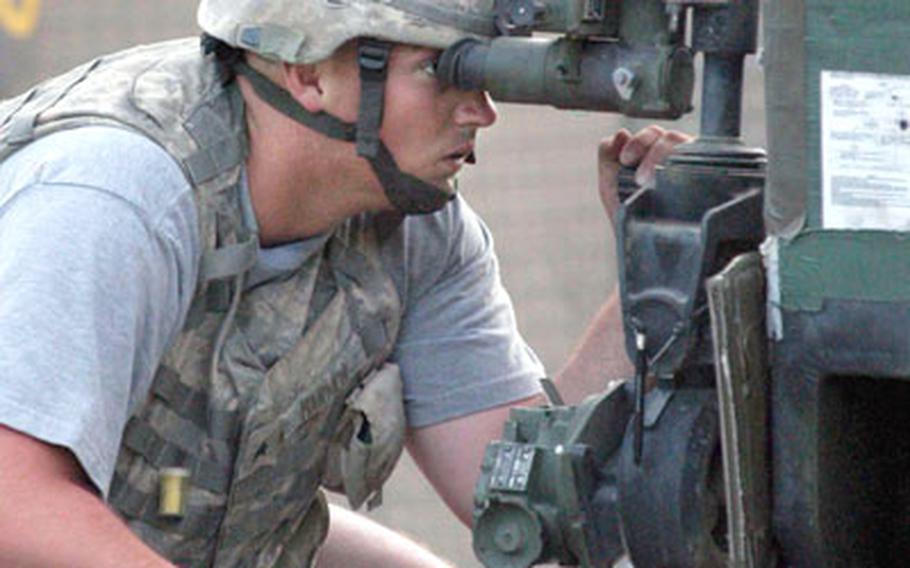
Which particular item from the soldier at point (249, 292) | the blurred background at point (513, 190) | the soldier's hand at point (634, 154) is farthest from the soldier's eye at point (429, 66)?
the blurred background at point (513, 190)

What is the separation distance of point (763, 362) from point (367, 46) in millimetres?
1020

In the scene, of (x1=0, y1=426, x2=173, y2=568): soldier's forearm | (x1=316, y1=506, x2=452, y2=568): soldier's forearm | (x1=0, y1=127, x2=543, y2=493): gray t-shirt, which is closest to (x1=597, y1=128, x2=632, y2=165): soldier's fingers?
(x1=0, y1=127, x2=543, y2=493): gray t-shirt

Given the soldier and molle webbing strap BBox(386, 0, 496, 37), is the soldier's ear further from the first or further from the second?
molle webbing strap BBox(386, 0, 496, 37)

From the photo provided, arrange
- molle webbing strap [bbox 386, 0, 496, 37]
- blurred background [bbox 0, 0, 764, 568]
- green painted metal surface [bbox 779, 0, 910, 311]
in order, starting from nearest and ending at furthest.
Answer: green painted metal surface [bbox 779, 0, 910, 311] < molle webbing strap [bbox 386, 0, 496, 37] < blurred background [bbox 0, 0, 764, 568]

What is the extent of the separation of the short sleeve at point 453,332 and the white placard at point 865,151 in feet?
4.51

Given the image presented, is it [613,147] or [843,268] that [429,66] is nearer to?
[613,147]

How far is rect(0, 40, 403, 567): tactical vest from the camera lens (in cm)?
346

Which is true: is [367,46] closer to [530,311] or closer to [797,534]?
[797,534]

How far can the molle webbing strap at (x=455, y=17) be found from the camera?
337 centimetres

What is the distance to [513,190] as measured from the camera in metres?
7.24

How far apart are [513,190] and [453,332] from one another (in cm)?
329

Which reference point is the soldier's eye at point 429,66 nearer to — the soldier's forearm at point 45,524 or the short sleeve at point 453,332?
the short sleeve at point 453,332

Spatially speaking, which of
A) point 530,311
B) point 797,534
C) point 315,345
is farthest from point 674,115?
point 530,311

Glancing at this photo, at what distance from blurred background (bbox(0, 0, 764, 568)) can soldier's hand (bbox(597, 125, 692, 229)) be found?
11.4 ft
